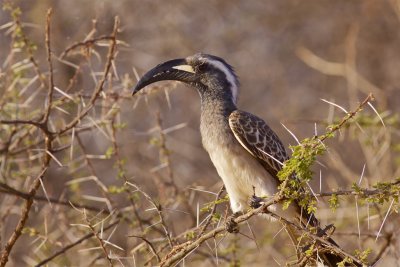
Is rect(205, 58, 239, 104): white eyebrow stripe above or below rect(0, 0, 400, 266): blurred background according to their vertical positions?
below

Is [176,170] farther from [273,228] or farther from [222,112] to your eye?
[222,112]

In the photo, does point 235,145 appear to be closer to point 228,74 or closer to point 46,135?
point 228,74

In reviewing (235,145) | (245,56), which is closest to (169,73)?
(235,145)

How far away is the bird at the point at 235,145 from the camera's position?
5.09m

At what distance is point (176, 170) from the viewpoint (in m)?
10.4

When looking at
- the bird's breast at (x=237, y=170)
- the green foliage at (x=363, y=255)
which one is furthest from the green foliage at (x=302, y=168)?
the bird's breast at (x=237, y=170)

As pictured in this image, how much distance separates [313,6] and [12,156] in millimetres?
8498

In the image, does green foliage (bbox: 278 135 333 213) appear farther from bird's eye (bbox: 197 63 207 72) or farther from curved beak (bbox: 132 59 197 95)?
bird's eye (bbox: 197 63 207 72)

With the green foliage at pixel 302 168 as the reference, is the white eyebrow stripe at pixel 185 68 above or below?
above

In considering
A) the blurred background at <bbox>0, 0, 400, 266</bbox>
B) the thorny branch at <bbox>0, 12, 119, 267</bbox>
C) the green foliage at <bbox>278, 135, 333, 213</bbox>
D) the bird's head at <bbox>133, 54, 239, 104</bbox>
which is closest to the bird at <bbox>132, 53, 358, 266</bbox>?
the bird's head at <bbox>133, 54, 239, 104</bbox>

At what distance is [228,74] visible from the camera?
Result: 18.4 ft

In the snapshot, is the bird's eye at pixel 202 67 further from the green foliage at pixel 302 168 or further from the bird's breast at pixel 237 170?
the green foliage at pixel 302 168

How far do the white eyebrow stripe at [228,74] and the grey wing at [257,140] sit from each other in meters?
0.37

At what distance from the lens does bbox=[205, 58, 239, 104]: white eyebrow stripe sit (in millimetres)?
5559
